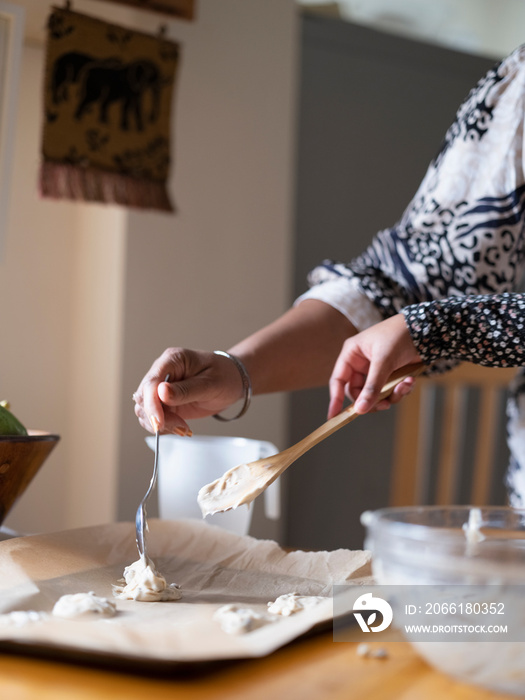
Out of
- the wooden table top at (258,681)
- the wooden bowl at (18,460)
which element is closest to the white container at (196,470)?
the wooden bowl at (18,460)

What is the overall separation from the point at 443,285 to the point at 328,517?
4.26 ft

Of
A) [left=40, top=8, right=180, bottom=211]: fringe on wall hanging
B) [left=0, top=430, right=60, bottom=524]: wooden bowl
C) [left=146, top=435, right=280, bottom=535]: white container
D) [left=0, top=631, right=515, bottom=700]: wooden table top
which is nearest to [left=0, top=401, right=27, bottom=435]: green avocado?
[left=0, top=430, right=60, bottom=524]: wooden bowl

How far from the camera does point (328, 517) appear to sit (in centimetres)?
213

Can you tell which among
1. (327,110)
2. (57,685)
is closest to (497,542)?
(57,685)

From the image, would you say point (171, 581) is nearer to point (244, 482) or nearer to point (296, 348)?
point (244, 482)

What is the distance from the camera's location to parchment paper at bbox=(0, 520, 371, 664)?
18.1 inches

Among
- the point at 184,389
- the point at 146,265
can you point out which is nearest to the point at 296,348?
the point at 184,389

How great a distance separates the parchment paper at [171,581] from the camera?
18.1 inches

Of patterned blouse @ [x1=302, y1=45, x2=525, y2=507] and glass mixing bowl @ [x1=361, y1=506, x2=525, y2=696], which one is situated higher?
patterned blouse @ [x1=302, y1=45, x2=525, y2=507]

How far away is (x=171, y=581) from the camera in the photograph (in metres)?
0.67

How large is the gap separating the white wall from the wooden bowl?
99cm

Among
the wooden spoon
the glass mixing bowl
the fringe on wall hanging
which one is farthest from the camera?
the fringe on wall hanging

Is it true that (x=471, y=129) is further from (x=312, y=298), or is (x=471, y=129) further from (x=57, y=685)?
(x=57, y=685)

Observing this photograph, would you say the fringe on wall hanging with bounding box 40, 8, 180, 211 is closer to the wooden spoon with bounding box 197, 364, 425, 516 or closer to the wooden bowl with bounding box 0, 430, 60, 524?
the wooden bowl with bounding box 0, 430, 60, 524
